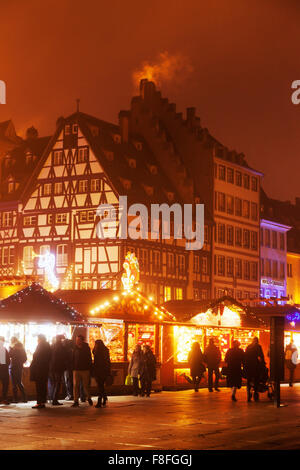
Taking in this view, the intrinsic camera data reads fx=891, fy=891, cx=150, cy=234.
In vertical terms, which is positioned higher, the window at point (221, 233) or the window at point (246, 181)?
the window at point (246, 181)

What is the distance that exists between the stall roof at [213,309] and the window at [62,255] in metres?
20.2

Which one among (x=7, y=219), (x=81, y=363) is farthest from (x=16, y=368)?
(x=7, y=219)

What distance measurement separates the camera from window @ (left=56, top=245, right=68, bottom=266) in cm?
5100

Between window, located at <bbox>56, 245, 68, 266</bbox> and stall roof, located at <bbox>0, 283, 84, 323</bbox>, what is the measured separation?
29495 millimetres

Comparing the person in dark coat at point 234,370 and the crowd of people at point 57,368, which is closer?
the crowd of people at point 57,368

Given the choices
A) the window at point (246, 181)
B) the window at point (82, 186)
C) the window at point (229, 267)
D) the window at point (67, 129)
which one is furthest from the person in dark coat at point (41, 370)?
the window at point (246, 181)

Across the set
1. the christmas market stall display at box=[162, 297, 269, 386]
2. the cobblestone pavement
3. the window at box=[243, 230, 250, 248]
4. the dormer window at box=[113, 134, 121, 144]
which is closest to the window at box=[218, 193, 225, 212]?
the window at box=[243, 230, 250, 248]

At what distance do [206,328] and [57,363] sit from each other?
10.1 meters

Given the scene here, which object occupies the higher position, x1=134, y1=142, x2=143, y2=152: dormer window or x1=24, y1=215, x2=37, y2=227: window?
x1=134, y1=142, x2=143, y2=152: dormer window

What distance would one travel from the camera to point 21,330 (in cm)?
2258

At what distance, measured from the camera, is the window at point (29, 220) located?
175 ft

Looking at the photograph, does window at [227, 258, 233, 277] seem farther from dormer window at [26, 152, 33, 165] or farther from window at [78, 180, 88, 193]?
dormer window at [26, 152, 33, 165]

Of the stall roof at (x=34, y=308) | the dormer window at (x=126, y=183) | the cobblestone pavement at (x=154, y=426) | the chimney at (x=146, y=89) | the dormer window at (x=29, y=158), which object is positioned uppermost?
the chimney at (x=146, y=89)

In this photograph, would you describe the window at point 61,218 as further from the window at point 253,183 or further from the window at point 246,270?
the window at point 253,183
